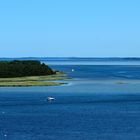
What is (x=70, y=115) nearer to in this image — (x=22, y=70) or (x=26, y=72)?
(x=22, y=70)

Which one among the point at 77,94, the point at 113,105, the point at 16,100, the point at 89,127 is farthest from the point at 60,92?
the point at 89,127

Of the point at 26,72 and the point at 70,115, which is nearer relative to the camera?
the point at 70,115

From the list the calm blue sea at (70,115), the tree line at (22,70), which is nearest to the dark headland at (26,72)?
the tree line at (22,70)

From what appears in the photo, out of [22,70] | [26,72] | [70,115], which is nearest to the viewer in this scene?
[70,115]

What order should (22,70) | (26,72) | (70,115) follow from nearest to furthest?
1. (70,115)
2. (22,70)
3. (26,72)

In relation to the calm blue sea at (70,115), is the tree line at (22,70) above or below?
above

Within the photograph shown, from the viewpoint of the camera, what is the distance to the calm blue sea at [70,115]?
48.2 metres

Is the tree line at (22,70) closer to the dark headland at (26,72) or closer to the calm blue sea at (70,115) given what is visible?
the dark headland at (26,72)

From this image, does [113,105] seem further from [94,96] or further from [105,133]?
[105,133]

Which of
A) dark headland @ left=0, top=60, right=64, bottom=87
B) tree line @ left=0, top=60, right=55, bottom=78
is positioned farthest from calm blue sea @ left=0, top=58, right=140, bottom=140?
tree line @ left=0, top=60, right=55, bottom=78

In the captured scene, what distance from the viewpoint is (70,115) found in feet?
200

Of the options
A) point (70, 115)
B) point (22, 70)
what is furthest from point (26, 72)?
point (70, 115)

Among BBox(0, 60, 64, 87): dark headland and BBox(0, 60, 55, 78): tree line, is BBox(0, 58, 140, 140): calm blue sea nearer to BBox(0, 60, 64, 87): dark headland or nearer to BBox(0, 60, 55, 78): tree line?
BBox(0, 60, 64, 87): dark headland

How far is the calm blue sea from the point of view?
48219 mm
